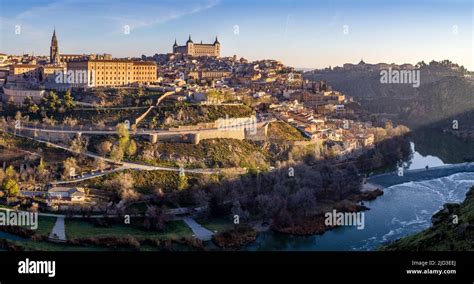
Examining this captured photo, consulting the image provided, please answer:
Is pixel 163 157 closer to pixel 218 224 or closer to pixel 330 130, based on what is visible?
pixel 218 224

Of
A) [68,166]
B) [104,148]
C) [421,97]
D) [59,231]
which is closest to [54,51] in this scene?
[104,148]

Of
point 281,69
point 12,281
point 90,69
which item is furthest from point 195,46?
point 12,281

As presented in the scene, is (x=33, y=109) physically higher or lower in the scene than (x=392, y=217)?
higher

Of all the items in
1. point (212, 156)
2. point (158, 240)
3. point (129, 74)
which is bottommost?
point (158, 240)

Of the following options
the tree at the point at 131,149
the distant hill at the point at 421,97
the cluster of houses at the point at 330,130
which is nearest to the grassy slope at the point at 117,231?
the tree at the point at 131,149

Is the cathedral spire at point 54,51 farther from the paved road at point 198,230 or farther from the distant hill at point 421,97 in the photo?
the distant hill at point 421,97

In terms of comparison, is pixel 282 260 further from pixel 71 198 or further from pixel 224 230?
pixel 71 198
